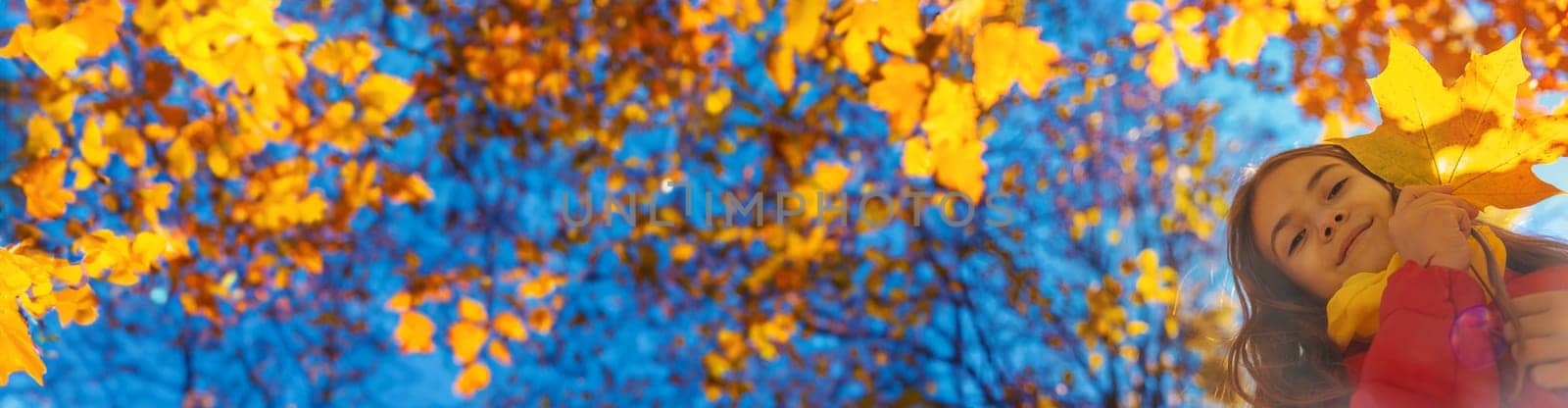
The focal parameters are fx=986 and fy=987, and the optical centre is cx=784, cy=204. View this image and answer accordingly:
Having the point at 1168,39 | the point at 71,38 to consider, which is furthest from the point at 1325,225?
the point at 71,38

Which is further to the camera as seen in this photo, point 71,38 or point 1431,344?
point 71,38

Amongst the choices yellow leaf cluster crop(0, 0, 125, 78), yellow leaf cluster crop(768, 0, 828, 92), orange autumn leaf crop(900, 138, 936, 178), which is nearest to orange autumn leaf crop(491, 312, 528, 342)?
yellow leaf cluster crop(768, 0, 828, 92)

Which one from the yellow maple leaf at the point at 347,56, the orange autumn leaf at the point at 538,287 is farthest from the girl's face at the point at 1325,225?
the yellow maple leaf at the point at 347,56

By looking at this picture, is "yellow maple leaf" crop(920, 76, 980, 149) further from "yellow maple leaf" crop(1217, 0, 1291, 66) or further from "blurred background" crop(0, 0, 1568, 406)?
"yellow maple leaf" crop(1217, 0, 1291, 66)

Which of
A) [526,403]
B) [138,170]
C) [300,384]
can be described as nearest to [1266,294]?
[526,403]

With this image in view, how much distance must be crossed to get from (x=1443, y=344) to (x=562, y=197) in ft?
4.53

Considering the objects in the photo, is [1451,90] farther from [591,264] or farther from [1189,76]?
[591,264]

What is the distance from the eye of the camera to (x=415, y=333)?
1.80m

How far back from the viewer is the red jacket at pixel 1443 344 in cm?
118

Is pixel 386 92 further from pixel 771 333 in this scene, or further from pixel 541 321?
pixel 771 333

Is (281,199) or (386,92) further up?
(386,92)

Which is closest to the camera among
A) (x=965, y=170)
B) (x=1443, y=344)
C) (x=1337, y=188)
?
(x=1443, y=344)

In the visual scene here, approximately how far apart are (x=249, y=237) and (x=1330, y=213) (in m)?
1.82

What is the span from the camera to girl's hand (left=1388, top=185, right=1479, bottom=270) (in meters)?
1.21
